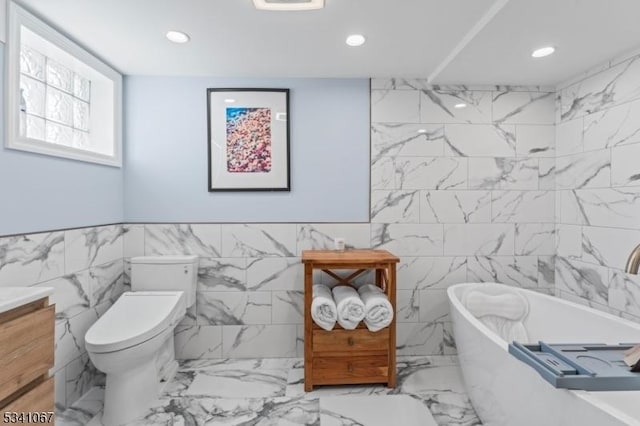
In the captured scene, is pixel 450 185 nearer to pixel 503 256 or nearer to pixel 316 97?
pixel 503 256

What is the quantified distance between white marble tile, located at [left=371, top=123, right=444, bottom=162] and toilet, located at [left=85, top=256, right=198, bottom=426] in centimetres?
171

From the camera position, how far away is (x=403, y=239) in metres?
2.77

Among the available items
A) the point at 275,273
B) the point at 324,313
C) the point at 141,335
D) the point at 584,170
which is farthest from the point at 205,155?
the point at 584,170

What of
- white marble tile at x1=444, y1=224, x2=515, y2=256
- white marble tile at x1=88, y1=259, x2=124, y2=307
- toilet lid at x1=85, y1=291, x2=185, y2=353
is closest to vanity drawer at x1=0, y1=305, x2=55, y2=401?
toilet lid at x1=85, y1=291, x2=185, y2=353

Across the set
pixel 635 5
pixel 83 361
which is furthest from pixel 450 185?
pixel 83 361

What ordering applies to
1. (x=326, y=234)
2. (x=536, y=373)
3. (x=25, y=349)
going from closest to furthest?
(x=25, y=349), (x=536, y=373), (x=326, y=234)

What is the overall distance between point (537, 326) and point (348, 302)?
1.34m

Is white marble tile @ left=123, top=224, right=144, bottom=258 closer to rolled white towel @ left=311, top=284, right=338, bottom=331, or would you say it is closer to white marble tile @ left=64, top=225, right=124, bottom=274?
white marble tile @ left=64, top=225, right=124, bottom=274

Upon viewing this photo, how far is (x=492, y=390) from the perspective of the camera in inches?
69.9

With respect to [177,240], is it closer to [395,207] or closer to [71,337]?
[71,337]

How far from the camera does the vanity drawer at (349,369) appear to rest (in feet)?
7.50

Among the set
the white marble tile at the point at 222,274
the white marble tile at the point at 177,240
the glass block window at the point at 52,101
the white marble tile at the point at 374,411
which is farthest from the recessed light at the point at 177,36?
the white marble tile at the point at 374,411

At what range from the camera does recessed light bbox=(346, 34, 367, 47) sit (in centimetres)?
207

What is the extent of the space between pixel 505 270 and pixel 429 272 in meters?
0.63
